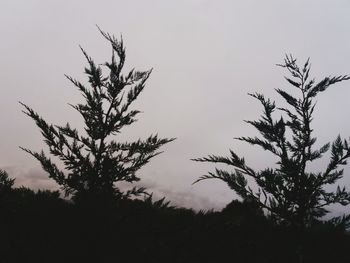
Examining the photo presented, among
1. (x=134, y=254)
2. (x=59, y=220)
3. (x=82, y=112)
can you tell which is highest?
(x=82, y=112)

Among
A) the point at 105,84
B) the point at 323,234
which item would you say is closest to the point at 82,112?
the point at 105,84

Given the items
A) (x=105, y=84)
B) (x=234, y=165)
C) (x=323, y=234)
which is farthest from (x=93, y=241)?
(x=323, y=234)

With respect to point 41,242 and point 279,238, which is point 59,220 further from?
point 279,238

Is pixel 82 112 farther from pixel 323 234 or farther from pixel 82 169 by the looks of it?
pixel 323 234

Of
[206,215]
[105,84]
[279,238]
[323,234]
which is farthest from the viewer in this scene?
[105,84]

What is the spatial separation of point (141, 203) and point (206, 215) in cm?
146

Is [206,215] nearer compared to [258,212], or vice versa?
[258,212]

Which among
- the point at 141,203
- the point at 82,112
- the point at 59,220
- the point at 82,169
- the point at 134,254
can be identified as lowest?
the point at 134,254

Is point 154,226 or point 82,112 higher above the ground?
point 82,112

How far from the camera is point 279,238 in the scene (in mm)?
5094

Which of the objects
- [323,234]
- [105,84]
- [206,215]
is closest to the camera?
[323,234]

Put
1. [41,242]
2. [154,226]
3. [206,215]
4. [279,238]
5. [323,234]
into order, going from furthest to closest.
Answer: [206,215] < [154,226] < [323,234] < [41,242] < [279,238]

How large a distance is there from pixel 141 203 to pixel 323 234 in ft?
11.4

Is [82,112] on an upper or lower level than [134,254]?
upper
